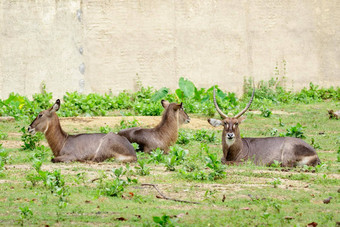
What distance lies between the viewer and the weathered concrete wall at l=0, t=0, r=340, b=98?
49.2ft

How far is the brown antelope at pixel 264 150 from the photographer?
875 centimetres

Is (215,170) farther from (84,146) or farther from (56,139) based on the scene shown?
(56,139)

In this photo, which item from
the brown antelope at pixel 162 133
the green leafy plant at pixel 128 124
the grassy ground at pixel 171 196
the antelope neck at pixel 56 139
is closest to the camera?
the grassy ground at pixel 171 196

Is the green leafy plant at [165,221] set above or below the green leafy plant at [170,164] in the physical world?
above

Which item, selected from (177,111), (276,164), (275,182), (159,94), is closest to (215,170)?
(275,182)

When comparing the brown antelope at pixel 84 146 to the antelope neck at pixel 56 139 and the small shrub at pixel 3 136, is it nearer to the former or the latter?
the antelope neck at pixel 56 139

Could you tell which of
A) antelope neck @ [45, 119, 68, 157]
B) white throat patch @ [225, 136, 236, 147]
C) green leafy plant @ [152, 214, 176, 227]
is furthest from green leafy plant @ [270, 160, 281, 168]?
green leafy plant @ [152, 214, 176, 227]

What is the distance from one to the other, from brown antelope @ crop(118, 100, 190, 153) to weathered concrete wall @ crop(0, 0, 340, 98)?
5387 mm

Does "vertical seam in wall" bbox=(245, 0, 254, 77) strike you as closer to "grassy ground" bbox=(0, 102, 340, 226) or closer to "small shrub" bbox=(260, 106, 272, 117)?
"small shrub" bbox=(260, 106, 272, 117)

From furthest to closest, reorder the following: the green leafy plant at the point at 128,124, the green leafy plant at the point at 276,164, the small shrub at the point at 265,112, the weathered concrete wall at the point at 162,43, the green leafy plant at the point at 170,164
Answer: the weathered concrete wall at the point at 162,43 → the small shrub at the point at 265,112 → the green leafy plant at the point at 128,124 → the green leafy plant at the point at 276,164 → the green leafy plant at the point at 170,164

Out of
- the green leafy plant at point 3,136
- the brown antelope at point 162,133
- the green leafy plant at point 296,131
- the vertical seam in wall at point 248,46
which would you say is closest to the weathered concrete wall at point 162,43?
the vertical seam in wall at point 248,46

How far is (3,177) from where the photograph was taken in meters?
7.29

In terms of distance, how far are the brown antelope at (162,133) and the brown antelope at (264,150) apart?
128 cm

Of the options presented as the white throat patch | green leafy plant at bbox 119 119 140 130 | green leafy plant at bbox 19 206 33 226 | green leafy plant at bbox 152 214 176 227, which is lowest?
green leafy plant at bbox 119 119 140 130
